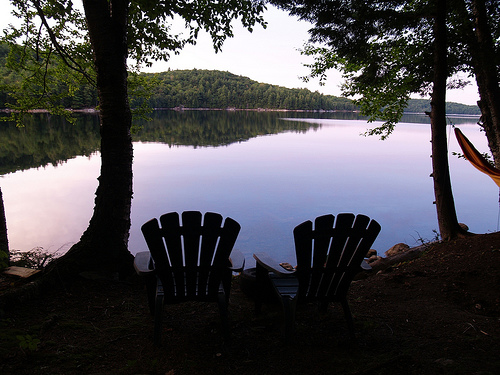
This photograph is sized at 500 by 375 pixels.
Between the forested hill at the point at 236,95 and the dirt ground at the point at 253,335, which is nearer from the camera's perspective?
the dirt ground at the point at 253,335

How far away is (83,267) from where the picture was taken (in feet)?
10.3

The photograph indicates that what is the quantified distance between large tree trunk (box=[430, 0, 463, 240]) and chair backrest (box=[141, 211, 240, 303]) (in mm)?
3923

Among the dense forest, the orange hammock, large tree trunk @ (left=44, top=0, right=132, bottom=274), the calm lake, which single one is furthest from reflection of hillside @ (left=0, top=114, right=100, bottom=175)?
the dense forest

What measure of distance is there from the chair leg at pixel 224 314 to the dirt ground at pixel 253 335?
7 centimetres

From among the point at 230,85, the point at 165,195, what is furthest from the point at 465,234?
the point at 230,85

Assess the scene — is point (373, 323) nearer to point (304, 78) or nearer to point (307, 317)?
point (307, 317)

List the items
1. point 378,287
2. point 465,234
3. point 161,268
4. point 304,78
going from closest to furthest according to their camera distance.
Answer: point 161,268 < point 378,287 < point 465,234 < point 304,78

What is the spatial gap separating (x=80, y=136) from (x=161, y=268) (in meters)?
32.1

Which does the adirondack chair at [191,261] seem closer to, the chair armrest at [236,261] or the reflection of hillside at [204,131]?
the chair armrest at [236,261]

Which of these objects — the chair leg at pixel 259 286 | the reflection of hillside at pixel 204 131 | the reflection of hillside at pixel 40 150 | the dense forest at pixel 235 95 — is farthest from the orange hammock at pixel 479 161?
the dense forest at pixel 235 95

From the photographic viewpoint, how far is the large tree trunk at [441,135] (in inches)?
184

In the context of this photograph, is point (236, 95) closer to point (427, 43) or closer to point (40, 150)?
point (40, 150)

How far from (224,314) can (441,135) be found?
4.38 metres

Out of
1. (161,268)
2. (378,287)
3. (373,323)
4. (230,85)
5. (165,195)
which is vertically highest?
(230,85)
